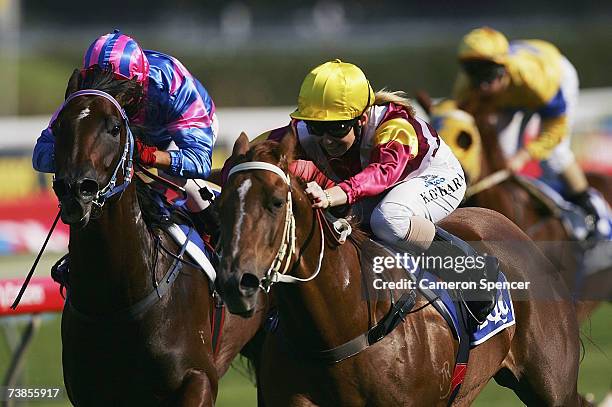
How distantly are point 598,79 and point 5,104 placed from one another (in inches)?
403

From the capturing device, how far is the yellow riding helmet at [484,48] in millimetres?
7645

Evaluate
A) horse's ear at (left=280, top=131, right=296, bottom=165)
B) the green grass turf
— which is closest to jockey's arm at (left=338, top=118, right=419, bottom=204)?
horse's ear at (left=280, top=131, right=296, bottom=165)

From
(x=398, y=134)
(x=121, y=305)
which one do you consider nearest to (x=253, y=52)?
(x=398, y=134)

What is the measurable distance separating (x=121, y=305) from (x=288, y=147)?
96 centimetres

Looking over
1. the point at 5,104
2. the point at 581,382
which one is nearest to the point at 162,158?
the point at 581,382

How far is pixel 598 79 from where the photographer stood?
844 inches

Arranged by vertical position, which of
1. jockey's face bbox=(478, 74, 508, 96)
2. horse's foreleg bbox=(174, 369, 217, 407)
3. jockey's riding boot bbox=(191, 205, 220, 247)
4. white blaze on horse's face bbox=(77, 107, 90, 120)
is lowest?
horse's foreleg bbox=(174, 369, 217, 407)

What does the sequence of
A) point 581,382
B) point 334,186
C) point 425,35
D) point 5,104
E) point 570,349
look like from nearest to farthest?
point 334,186, point 570,349, point 581,382, point 5,104, point 425,35

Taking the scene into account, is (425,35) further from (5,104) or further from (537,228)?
(537,228)

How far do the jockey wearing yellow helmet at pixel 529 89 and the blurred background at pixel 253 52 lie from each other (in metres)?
1.36

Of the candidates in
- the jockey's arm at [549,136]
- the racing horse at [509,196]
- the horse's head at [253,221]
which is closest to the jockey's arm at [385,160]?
the horse's head at [253,221]

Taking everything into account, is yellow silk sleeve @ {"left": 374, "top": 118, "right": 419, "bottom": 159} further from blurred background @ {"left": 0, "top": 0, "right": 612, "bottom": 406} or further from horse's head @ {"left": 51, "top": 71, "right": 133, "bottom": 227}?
blurred background @ {"left": 0, "top": 0, "right": 612, "bottom": 406}

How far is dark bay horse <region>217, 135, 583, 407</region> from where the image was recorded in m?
3.45

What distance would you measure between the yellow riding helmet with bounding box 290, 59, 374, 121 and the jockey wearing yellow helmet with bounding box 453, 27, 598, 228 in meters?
3.50
